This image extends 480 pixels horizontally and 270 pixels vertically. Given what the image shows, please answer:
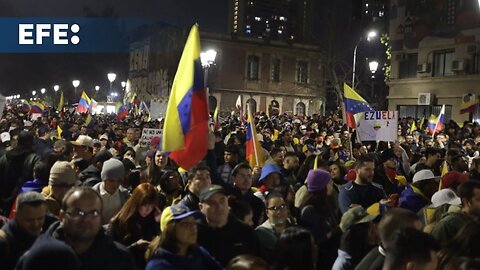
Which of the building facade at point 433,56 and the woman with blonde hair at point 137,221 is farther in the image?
the building facade at point 433,56

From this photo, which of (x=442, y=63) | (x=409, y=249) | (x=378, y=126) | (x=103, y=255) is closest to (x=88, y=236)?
(x=103, y=255)

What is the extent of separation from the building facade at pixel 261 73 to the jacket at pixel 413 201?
42.6 metres

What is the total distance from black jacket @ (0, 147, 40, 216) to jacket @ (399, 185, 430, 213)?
4737 millimetres

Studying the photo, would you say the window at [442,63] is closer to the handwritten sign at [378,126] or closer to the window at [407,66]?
the window at [407,66]

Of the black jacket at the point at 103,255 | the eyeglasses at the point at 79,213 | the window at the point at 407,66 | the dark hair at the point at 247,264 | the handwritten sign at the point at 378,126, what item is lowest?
the black jacket at the point at 103,255

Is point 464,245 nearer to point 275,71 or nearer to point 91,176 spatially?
point 91,176

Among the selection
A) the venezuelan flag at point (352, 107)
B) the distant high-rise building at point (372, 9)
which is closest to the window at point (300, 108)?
the venezuelan flag at point (352, 107)

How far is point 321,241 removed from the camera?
5.54m

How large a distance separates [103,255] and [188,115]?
262 cm

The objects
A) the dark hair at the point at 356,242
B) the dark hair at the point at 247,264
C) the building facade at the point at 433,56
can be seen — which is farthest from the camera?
the building facade at the point at 433,56

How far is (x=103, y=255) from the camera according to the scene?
3842mm

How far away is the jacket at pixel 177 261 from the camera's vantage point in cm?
393

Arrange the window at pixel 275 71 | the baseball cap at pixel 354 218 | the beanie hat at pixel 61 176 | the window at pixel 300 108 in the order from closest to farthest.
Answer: the baseball cap at pixel 354 218, the beanie hat at pixel 61 176, the window at pixel 275 71, the window at pixel 300 108

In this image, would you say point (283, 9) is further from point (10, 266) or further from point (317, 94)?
point (10, 266)
